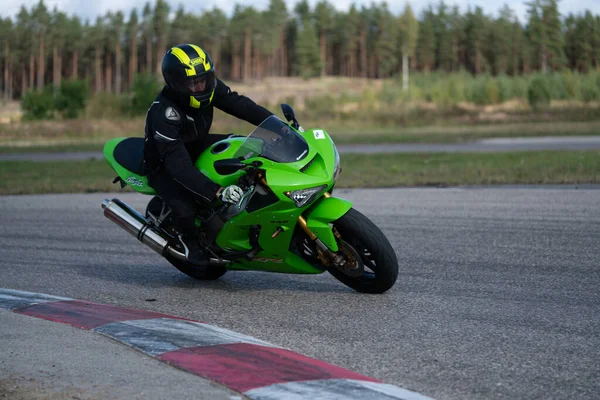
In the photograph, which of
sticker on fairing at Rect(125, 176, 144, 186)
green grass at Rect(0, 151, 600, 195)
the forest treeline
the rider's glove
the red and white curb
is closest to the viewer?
the red and white curb

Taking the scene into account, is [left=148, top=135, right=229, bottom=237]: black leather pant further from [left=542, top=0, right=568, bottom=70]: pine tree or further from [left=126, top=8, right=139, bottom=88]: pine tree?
[left=126, top=8, right=139, bottom=88]: pine tree

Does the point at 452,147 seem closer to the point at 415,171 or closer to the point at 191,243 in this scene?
the point at 415,171

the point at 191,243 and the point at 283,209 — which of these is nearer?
the point at 283,209

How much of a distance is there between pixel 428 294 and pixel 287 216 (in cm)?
128

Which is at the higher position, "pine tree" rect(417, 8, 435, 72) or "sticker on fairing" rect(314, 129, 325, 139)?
"pine tree" rect(417, 8, 435, 72)

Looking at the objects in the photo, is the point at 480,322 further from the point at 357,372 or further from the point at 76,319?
the point at 76,319

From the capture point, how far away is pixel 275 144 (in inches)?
246

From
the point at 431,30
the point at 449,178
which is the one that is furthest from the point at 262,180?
the point at 431,30

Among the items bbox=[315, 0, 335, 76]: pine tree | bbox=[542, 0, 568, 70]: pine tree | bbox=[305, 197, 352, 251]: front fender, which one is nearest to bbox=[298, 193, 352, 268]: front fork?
bbox=[305, 197, 352, 251]: front fender

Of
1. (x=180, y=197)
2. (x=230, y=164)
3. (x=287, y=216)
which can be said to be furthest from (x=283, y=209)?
(x=180, y=197)

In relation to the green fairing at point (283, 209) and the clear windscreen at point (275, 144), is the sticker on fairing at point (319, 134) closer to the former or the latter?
the green fairing at point (283, 209)

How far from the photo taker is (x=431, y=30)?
399 feet

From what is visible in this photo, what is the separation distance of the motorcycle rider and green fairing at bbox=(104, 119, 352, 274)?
182 millimetres

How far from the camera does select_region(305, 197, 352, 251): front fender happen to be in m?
6.09
